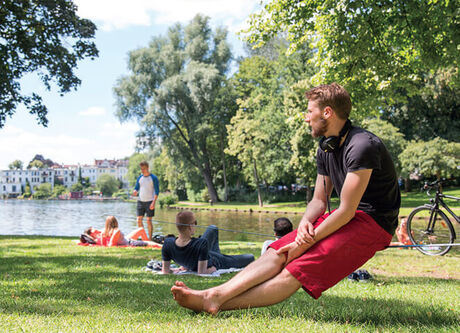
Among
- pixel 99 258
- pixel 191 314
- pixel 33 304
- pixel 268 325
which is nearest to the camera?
pixel 268 325

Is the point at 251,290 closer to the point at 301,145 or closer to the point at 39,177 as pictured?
the point at 301,145

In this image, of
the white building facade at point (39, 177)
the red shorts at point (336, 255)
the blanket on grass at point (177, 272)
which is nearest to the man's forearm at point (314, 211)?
the red shorts at point (336, 255)

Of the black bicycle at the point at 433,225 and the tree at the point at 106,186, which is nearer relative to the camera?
the black bicycle at the point at 433,225

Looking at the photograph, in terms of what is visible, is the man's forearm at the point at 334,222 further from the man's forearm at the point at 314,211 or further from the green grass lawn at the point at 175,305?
the green grass lawn at the point at 175,305

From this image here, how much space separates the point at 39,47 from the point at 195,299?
11.7 metres

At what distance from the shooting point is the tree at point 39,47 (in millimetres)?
11328

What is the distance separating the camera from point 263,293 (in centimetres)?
264

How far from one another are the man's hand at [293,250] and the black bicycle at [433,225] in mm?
5257

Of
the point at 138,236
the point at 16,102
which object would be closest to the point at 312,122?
the point at 138,236

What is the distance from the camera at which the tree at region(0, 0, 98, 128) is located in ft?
37.2

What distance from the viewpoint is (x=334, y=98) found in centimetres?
278

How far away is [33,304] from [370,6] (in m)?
8.42

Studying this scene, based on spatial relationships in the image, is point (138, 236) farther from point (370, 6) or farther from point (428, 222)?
point (370, 6)

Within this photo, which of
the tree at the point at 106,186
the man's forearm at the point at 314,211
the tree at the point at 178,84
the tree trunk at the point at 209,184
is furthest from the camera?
the tree at the point at 106,186
